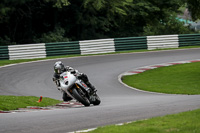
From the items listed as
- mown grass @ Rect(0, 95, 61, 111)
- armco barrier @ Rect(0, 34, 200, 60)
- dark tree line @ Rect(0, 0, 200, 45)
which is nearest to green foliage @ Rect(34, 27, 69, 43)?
dark tree line @ Rect(0, 0, 200, 45)

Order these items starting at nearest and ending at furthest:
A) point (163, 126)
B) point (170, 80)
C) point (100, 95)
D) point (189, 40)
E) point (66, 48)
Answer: point (163, 126) < point (100, 95) < point (170, 80) < point (66, 48) < point (189, 40)

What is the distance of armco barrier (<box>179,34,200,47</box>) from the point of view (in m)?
29.6

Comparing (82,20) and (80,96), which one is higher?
(82,20)

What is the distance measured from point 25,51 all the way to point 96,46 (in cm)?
484

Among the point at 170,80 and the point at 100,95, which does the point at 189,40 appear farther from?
the point at 100,95

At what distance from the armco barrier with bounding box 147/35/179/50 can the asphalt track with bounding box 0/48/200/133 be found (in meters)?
1.77

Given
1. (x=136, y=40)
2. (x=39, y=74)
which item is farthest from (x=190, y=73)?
(x=136, y=40)

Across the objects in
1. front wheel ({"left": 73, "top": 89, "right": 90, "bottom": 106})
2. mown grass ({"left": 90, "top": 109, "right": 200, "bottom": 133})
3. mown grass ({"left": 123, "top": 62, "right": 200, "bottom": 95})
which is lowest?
mown grass ({"left": 123, "top": 62, "right": 200, "bottom": 95})

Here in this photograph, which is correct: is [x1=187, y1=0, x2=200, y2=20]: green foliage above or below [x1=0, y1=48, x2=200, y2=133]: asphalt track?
above

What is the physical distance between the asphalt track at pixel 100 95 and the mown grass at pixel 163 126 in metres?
0.65

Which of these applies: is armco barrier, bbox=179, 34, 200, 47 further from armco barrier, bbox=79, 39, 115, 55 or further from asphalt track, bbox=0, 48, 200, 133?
armco barrier, bbox=79, 39, 115, 55

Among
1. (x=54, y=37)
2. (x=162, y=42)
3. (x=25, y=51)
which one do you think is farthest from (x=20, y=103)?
(x=54, y=37)

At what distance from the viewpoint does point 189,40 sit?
29797 millimetres

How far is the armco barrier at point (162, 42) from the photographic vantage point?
28.8 m
